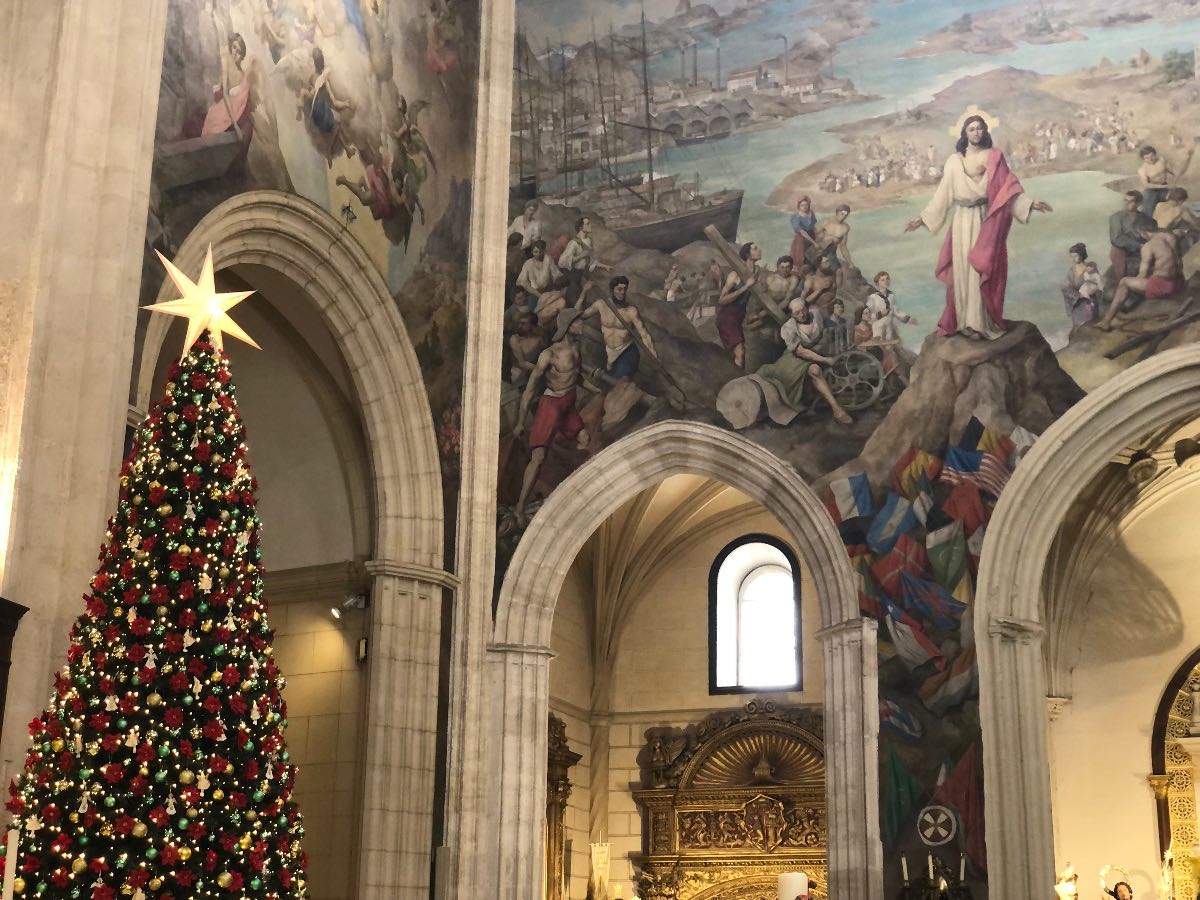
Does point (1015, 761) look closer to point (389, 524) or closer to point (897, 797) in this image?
point (897, 797)

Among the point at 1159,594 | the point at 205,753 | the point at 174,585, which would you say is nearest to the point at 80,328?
the point at 174,585

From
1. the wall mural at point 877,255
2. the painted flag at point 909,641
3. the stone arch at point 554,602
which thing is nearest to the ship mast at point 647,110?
the wall mural at point 877,255

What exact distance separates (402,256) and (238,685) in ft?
24.6

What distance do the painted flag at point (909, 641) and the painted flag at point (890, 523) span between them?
19.9 inches

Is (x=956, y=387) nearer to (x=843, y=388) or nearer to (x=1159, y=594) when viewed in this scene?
(x=843, y=388)

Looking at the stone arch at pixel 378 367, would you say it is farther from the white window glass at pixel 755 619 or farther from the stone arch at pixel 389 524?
the white window glass at pixel 755 619

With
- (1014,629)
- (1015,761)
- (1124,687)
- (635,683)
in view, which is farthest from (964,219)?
(635,683)

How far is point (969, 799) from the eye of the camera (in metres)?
13.7

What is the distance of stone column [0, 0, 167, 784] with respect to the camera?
878 centimetres

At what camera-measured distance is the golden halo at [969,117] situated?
15.3 m

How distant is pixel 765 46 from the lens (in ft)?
53.4

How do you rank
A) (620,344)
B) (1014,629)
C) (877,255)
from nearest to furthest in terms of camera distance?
(1014,629) → (877,255) → (620,344)

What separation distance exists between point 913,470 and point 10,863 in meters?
9.78

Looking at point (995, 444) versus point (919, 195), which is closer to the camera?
point (995, 444)
